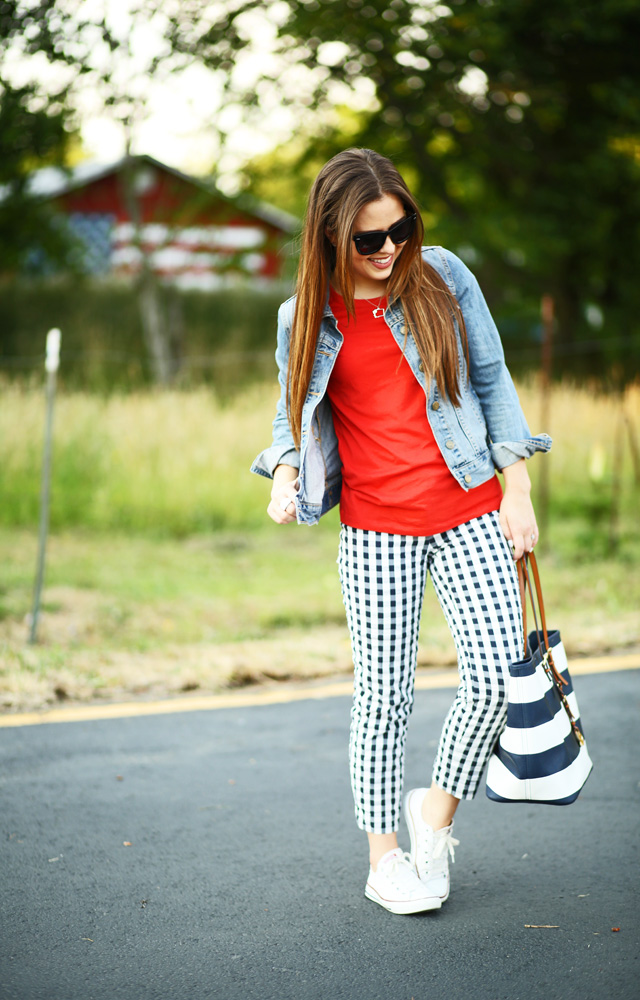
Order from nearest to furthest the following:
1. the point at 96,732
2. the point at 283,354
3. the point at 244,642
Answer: the point at 283,354
the point at 96,732
the point at 244,642

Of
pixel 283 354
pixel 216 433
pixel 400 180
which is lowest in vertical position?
pixel 216 433

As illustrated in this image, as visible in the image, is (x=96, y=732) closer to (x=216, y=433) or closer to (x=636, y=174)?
(x=216, y=433)

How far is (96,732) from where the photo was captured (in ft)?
13.1

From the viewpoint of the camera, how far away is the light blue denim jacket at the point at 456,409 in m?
2.50

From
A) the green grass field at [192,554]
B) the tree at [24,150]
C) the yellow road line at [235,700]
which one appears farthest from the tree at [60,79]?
the yellow road line at [235,700]

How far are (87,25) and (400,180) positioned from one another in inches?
482

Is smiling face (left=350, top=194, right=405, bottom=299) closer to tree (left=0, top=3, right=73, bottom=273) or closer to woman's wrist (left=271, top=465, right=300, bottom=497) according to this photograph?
woman's wrist (left=271, top=465, right=300, bottom=497)

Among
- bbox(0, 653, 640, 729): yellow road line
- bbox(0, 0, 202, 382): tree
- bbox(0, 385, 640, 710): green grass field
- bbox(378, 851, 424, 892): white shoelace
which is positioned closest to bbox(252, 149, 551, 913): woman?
bbox(378, 851, 424, 892): white shoelace

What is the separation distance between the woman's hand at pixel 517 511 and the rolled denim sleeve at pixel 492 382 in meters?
0.03

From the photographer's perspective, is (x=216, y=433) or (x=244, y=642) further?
(x=216, y=433)

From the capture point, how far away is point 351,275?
2.47 m

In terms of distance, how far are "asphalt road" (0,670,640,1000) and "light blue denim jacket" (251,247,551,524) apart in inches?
42.6

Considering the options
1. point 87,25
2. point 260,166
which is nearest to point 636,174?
point 260,166

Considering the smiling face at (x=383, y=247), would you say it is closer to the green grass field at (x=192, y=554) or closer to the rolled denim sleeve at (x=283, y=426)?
the rolled denim sleeve at (x=283, y=426)
